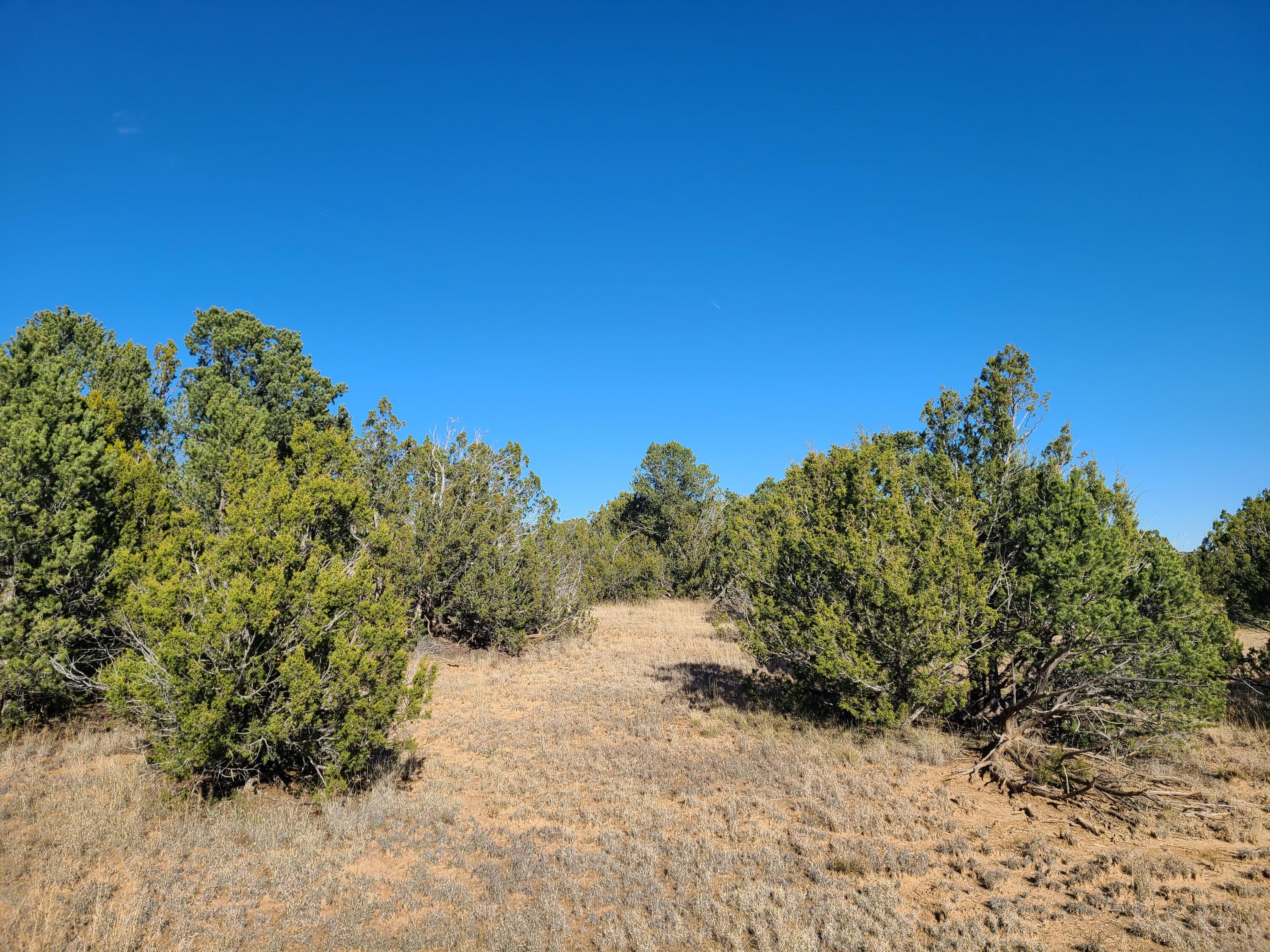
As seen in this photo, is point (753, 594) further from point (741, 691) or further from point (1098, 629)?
point (1098, 629)

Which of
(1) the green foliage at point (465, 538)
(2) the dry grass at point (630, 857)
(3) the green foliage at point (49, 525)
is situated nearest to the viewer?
(2) the dry grass at point (630, 857)

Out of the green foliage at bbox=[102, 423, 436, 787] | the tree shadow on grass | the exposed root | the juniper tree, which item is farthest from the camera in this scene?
the juniper tree

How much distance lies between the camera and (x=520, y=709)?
40.5 feet

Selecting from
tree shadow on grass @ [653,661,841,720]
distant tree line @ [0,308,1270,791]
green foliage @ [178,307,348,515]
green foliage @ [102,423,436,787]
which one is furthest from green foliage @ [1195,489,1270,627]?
green foliage @ [178,307,348,515]

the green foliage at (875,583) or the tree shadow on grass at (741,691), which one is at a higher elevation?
the green foliage at (875,583)

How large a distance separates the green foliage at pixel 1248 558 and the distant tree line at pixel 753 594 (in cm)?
7

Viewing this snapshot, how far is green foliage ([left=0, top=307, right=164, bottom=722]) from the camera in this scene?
812 cm

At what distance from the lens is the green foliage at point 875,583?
350 inches

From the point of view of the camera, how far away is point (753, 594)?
13391mm

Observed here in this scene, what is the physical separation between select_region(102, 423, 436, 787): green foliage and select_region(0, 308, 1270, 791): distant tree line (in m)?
0.03

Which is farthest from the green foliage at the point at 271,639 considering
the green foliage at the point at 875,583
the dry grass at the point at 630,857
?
the green foliage at the point at 875,583

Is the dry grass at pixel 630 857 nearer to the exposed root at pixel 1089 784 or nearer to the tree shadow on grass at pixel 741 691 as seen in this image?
the exposed root at pixel 1089 784

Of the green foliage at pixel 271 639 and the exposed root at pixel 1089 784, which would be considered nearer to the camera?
the green foliage at pixel 271 639

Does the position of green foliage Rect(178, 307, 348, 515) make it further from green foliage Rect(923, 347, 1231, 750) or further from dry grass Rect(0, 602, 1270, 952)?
green foliage Rect(923, 347, 1231, 750)
